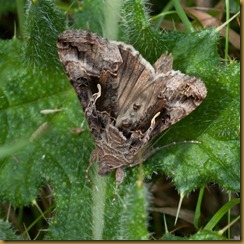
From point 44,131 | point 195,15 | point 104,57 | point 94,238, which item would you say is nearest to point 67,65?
point 104,57

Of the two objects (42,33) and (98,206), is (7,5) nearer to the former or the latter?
(42,33)

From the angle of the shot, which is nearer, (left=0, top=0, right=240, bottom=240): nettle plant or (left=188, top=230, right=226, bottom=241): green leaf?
(left=188, top=230, right=226, bottom=241): green leaf

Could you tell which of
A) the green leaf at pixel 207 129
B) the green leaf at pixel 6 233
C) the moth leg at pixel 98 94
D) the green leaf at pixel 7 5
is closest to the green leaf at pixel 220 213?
the green leaf at pixel 207 129

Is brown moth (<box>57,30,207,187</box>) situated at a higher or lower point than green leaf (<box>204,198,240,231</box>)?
higher

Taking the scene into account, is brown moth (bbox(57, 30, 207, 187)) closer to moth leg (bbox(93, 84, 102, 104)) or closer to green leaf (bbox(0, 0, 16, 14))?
moth leg (bbox(93, 84, 102, 104))

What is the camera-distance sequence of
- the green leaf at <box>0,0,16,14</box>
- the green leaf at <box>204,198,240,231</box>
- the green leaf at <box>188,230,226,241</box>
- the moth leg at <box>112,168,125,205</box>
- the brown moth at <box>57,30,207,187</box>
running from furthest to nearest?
1. the green leaf at <box>0,0,16,14</box>
2. the green leaf at <box>204,198,240,231</box>
3. the moth leg at <box>112,168,125,205</box>
4. the brown moth at <box>57,30,207,187</box>
5. the green leaf at <box>188,230,226,241</box>

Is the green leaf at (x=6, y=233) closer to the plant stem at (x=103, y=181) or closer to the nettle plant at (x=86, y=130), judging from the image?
the nettle plant at (x=86, y=130)


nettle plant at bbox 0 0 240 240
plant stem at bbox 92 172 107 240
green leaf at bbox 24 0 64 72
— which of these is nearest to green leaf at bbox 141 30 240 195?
nettle plant at bbox 0 0 240 240
